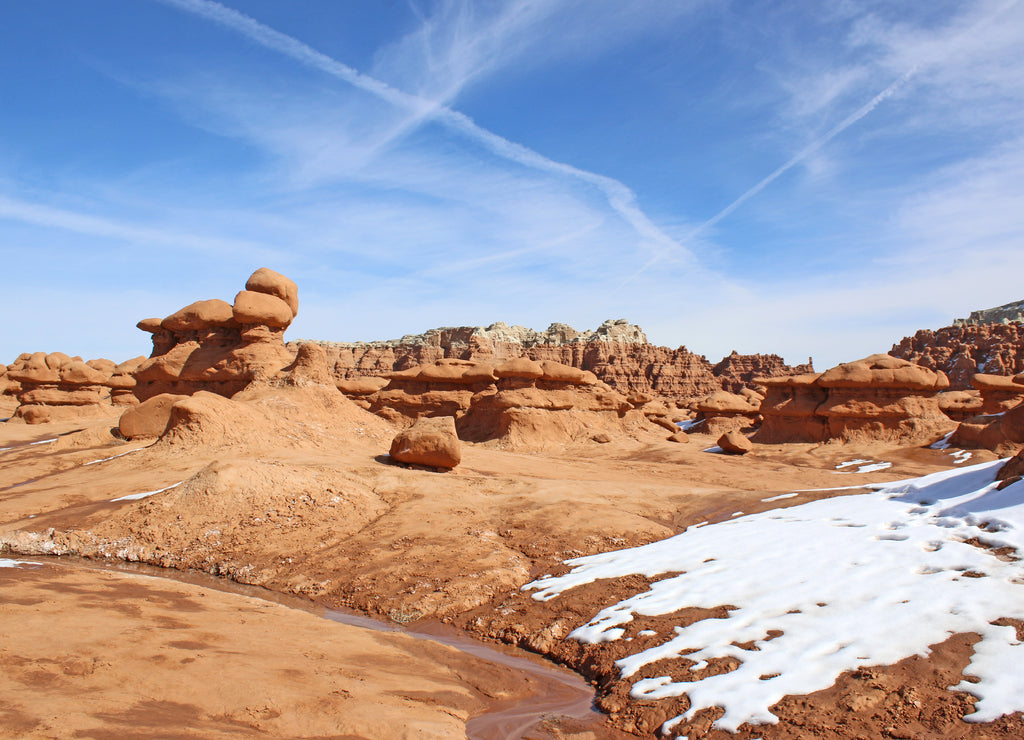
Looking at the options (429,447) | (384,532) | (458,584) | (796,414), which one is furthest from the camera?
(796,414)

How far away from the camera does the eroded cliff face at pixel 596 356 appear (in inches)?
2832

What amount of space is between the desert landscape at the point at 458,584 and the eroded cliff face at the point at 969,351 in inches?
1669

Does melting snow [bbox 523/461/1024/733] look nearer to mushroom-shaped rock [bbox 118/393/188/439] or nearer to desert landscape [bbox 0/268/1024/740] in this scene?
desert landscape [bbox 0/268/1024/740]

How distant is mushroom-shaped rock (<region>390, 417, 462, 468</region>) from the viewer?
14.1 m

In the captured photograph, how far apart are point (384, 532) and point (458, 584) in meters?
2.50

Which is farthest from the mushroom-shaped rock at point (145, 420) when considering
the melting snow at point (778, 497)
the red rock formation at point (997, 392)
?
the red rock formation at point (997, 392)

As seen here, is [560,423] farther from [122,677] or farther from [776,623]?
[122,677]

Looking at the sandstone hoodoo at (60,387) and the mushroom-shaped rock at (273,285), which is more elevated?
the mushroom-shaped rock at (273,285)

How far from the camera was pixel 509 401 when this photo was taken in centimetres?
2494

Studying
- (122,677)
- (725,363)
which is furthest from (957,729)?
(725,363)

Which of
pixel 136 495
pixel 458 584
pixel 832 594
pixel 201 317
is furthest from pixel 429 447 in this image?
pixel 201 317

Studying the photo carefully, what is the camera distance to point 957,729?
391 cm

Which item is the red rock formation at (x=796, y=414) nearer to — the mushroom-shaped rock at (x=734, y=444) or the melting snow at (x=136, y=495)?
the mushroom-shaped rock at (x=734, y=444)

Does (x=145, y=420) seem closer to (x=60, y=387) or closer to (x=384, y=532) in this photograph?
(x=384, y=532)
